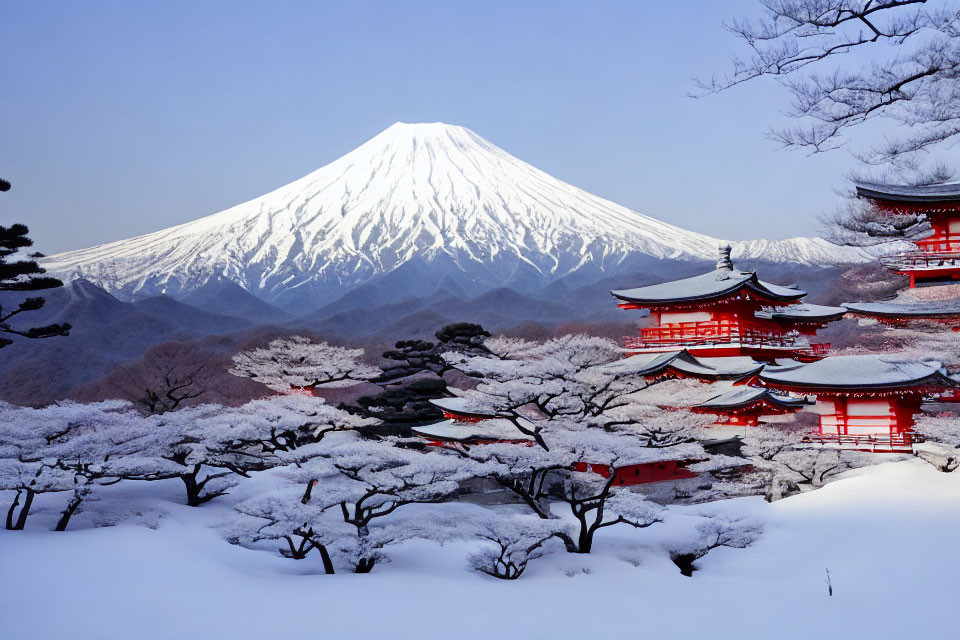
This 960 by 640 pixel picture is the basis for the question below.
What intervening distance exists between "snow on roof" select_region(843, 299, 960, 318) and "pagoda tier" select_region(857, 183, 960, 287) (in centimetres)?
61

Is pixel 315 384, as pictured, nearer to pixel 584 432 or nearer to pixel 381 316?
pixel 584 432

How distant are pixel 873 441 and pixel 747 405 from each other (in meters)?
2.65

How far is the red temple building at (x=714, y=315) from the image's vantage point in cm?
1958

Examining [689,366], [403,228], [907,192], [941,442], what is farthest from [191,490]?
[403,228]

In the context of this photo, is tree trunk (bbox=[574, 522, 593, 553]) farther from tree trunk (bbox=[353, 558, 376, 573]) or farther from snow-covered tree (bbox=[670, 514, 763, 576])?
tree trunk (bbox=[353, 558, 376, 573])

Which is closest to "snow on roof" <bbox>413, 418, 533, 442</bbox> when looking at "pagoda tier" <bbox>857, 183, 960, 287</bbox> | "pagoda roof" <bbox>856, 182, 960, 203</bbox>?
"pagoda tier" <bbox>857, 183, 960, 287</bbox>

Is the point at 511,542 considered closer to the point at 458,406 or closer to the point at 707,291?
the point at 458,406

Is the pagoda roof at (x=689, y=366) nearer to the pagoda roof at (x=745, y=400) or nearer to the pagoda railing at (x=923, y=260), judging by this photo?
the pagoda roof at (x=745, y=400)

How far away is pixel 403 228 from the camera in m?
78.0

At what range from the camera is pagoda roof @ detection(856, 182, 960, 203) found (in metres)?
12.9

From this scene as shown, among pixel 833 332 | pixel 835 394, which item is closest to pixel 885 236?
pixel 835 394

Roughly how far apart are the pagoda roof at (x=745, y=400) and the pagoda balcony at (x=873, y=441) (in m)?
1.54

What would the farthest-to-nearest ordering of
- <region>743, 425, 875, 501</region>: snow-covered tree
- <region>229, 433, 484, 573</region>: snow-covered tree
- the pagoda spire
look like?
the pagoda spire
<region>743, 425, 875, 501</region>: snow-covered tree
<region>229, 433, 484, 573</region>: snow-covered tree

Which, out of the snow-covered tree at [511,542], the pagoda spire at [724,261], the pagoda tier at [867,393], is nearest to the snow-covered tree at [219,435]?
the snow-covered tree at [511,542]
